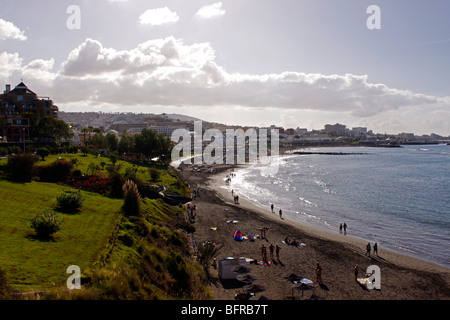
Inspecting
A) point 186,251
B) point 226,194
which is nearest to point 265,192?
point 226,194

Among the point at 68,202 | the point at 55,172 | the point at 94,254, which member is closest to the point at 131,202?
the point at 68,202

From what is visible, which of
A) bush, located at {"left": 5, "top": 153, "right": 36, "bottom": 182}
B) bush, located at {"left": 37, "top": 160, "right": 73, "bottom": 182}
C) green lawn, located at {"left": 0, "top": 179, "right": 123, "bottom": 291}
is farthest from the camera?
bush, located at {"left": 37, "top": 160, "right": 73, "bottom": 182}

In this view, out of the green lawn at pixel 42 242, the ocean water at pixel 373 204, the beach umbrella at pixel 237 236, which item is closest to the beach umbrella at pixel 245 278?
the green lawn at pixel 42 242

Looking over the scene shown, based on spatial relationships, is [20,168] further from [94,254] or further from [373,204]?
[373,204]

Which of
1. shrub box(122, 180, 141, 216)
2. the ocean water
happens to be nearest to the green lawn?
shrub box(122, 180, 141, 216)

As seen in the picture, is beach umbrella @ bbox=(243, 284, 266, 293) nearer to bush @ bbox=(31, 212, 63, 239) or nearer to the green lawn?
the green lawn

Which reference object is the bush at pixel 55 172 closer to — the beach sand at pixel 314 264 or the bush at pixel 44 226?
the beach sand at pixel 314 264

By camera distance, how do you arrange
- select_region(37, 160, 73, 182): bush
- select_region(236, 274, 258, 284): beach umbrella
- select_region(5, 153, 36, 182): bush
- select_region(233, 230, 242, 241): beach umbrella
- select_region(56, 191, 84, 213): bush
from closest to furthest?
select_region(236, 274, 258, 284): beach umbrella < select_region(56, 191, 84, 213): bush < select_region(5, 153, 36, 182): bush < select_region(233, 230, 242, 241): beach umbrella < select_region(37, 160, 73, 182): bush
